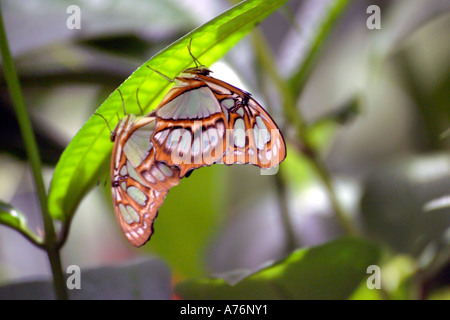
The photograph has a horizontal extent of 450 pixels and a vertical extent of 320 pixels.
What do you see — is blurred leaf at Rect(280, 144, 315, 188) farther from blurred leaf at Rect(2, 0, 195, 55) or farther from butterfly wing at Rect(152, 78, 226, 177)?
butterfly wing at Rect(152, 78, 226, 177)

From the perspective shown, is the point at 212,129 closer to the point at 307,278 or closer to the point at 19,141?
the point at 307,278

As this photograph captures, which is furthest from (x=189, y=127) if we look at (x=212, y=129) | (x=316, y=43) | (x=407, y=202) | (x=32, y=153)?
(x=407, y=202)

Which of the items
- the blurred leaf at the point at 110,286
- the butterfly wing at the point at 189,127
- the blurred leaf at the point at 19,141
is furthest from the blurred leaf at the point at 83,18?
the blurred leaf at the point at 110,286

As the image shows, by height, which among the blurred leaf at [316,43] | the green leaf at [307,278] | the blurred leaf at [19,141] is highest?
the blurred leaf at [316,43]

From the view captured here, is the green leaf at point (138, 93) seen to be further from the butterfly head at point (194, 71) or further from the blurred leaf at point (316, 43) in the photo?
the blurred leaf at point (316, 43)

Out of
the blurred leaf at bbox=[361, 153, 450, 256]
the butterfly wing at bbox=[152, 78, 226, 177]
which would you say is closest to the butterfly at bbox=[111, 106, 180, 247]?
the butterfly wing at bbox=[152, 78, 226, 177]

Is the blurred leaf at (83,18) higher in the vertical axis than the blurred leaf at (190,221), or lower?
higher
